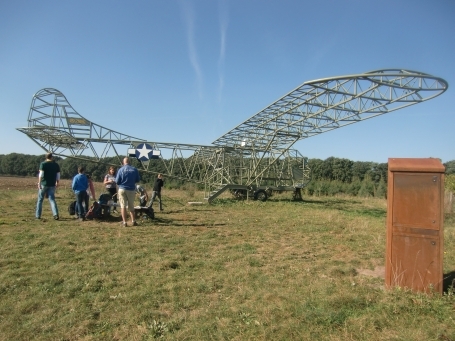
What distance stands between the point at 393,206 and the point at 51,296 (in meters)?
4.66

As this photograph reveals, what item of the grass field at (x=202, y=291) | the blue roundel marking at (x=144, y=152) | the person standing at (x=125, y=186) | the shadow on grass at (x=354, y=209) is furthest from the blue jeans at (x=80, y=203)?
the shadow on grass at (x=354, y=209)

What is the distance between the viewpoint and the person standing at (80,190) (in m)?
9.65

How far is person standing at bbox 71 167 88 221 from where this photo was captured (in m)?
9.65

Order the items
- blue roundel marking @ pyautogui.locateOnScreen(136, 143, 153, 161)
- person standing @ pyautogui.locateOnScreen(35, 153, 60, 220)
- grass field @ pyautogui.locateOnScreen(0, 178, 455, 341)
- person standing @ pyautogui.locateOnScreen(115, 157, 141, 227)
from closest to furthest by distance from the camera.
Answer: grass field @ pyautogui.locateOnScreen(0, 178, 455, 341)
person standing @ pyautogui.locateOnScreen(115, 157, 141, 227)
person standing @ pyautogui.locateOnScreen(35, 153, 60, 220)
blue roundel marking @ pyautogui.locateOnScreen(136, 143, 153, 161)

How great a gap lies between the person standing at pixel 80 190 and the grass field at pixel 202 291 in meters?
2.01

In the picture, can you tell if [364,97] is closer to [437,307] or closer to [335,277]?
[335,277]

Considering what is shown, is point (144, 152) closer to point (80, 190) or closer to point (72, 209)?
point (72, 209)

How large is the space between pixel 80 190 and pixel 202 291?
703cm

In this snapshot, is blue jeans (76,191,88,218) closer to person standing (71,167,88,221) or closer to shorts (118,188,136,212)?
person standing (71,167,88,221)

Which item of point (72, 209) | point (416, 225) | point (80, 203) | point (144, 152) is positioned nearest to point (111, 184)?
point (72, 209)

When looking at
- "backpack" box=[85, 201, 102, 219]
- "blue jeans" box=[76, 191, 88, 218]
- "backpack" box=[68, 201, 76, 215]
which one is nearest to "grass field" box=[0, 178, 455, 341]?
"blue jeans" box=[76, 191, 88, 218]

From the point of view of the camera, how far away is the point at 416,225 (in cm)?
414

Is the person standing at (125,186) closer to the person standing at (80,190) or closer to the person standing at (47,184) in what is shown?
the person standing at (80,190)

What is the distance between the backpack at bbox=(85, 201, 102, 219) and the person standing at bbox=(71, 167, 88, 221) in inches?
6.9
